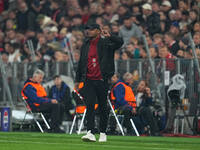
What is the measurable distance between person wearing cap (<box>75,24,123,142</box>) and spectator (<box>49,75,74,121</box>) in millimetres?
6165

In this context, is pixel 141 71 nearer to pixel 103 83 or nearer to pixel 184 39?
pixel 184 39

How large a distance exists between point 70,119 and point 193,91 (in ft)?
12.3

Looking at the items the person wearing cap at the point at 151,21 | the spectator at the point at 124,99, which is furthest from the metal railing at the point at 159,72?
the person wearing cap at the point at 151,21

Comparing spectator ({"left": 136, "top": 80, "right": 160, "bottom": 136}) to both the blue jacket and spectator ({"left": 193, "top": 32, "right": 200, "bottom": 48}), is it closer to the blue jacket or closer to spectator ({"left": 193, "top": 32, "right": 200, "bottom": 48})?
spectator ({"left": 193, "top": 32, "right": 200, "bottom": 48})

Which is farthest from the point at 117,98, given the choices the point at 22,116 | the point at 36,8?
the point at 36,8

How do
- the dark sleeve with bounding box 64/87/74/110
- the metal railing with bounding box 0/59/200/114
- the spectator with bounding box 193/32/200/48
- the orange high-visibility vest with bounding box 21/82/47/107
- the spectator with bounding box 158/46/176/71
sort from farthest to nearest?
the dark sleeve with bounding box 64/87/74/110 → the orange high-visibility vest with bounding box 21/82/47/107 → the spectator with bounding box 158/46/176/71 → the metal railing with bounding box 0/59/200/114 → the spectator with bounding box 193/32/200/48

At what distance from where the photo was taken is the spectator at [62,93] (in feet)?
63.5

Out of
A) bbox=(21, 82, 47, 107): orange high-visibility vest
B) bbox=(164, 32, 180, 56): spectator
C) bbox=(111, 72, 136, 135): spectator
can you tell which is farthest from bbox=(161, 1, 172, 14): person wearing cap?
bbox=(21, 82, 47, 107): orange high-visibility vest

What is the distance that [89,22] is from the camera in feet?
76.7

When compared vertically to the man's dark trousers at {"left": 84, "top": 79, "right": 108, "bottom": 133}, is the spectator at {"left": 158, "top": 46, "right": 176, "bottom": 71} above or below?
above

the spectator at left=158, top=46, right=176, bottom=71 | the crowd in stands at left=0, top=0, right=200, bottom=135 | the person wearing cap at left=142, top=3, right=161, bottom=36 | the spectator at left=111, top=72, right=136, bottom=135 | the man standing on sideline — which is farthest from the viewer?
the person wearing cap at left=142, top=3, right=161, bottom=36

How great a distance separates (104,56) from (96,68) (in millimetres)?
276

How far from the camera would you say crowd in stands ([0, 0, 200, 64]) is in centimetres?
1934

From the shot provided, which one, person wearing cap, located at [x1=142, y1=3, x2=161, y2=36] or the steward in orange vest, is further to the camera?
person wearing cap, located at [x1=142, y1=3, x2=161, y2=36]
